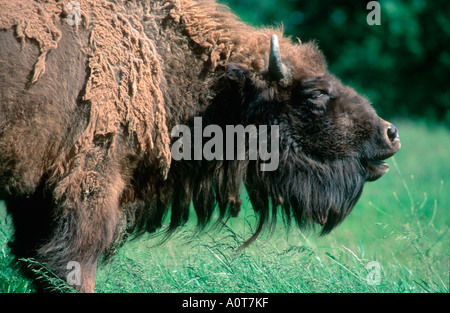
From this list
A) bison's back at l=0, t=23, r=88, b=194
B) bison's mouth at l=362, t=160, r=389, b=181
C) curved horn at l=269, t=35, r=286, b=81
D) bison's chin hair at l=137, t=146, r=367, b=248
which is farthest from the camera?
bison's mouth at l=362, t=160, r=389, b=181

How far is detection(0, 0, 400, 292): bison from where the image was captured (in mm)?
3086

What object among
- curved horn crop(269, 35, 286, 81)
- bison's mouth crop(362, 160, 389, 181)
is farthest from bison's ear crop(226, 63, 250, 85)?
bison's mouth crop(362, 160, 389, 181)

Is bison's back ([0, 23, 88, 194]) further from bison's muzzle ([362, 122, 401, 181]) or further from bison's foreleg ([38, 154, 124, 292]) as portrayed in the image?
bison's muzzle ([362, 122, 401, 181])

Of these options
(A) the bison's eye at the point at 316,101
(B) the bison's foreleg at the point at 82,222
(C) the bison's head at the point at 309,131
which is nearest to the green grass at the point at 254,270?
(C) the bison's head at the point at 309,131

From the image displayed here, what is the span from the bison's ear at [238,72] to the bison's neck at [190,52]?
60 mm

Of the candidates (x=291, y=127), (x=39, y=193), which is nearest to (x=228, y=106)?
(x=291, y=127)

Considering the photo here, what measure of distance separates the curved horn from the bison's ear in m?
0.15

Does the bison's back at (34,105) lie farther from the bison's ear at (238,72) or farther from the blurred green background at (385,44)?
the blurred green background at (385,44)

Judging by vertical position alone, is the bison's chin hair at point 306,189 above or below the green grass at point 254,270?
above

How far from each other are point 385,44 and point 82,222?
13334 millimetres

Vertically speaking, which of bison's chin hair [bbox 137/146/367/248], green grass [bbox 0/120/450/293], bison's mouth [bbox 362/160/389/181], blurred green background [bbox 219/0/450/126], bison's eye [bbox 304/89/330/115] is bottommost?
green grass [bbox 0/120/450/293]

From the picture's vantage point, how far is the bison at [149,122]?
10.1ft

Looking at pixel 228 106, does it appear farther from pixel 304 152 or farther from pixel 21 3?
pixel 21 3
